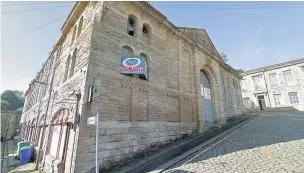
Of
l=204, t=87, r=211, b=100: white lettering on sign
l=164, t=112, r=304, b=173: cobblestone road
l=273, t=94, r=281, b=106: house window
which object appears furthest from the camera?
l=273, t=94, r=281, b=106: house window

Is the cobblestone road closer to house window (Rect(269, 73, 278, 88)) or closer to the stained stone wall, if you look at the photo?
the stained stone wall

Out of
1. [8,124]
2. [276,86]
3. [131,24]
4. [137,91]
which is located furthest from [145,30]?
[8,124]

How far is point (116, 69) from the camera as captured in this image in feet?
25.3

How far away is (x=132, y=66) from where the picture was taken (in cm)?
813

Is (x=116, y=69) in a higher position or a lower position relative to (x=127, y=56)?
lower

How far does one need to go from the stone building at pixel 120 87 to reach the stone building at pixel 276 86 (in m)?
21.7

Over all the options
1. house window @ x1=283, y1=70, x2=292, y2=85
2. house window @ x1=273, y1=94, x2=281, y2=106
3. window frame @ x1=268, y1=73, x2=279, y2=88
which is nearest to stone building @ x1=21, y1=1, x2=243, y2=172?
house window @ x1=273, y1=94, x2=281, y2=106

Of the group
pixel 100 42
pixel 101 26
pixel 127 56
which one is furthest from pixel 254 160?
pixel 101 26

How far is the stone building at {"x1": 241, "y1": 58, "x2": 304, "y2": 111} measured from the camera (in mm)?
25358

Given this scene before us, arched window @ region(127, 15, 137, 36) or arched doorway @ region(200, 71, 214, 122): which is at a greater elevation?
arched window @ region(127, 15, 137, 36)

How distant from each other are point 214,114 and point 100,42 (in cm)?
1166

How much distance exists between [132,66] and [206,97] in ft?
28.9

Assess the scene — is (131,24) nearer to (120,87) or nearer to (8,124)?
(120,87)

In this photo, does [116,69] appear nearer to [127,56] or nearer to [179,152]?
[127,56]
